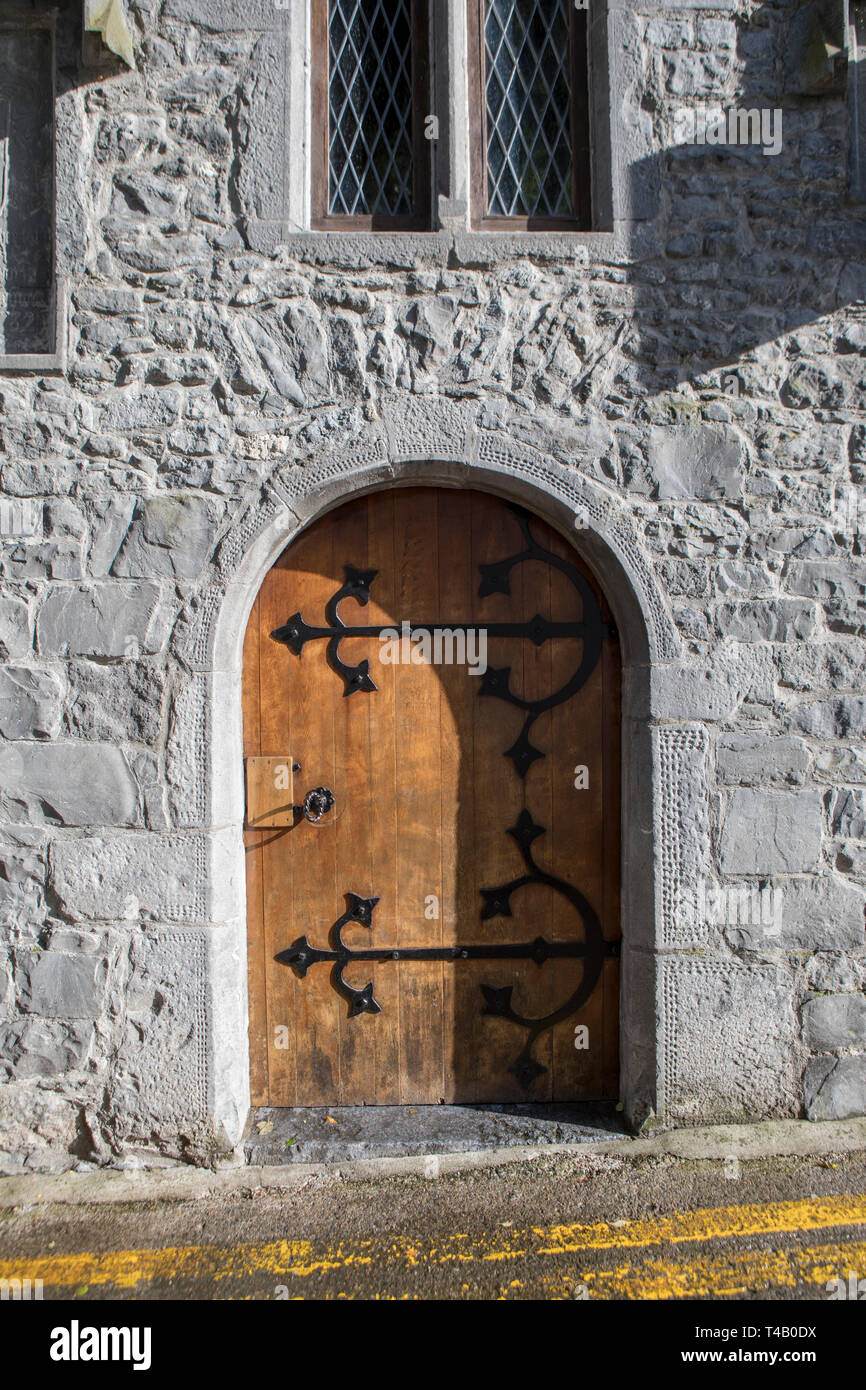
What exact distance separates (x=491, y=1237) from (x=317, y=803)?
148 cm

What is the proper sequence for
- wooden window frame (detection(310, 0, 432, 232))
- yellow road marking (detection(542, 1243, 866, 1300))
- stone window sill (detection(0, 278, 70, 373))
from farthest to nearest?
wooden window frame (detection(310, 0, 432, 232))
stone window sill (detection(0, 278, 70, 373))
yellow road marking (detection(542, 1243, 866, 1300))

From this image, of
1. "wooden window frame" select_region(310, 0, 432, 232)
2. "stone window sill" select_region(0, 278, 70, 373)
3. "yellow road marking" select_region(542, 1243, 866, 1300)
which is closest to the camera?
"yellow road marking" select_region(542, 1243, 866, 1300)

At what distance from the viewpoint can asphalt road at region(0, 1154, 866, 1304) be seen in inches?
90.1

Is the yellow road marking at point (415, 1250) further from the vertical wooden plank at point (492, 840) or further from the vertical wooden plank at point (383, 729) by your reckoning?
the vertical wooden plank at point (383, 729)

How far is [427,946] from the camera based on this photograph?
3.02 meters

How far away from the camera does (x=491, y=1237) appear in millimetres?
2439

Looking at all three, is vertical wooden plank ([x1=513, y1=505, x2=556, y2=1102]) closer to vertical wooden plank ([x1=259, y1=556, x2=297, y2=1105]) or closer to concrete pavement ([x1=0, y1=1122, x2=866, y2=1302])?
concrete pavement ([x1=0, y1=1122, x2=866, y2=1302])

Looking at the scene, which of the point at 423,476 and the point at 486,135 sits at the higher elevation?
the point at 486,135

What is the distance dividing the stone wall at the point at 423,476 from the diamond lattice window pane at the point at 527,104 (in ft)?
0.85

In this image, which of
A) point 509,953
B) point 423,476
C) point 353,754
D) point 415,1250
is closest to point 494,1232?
point 415,1250

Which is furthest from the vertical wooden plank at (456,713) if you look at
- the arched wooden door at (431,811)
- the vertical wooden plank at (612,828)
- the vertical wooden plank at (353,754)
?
the vertical wooden plank at (612,828)

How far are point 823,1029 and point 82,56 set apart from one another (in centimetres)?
423

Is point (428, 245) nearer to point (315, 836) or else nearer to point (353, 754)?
point (353, 754)

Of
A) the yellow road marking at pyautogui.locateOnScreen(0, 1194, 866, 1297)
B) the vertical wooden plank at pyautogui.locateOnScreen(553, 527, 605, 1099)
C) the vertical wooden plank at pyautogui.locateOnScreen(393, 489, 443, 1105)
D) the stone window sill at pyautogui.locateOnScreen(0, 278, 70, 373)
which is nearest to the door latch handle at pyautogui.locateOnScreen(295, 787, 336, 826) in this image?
the vertical wooden plank at pyautogui.locateOnScreen(393, 489, 443, 1105)
